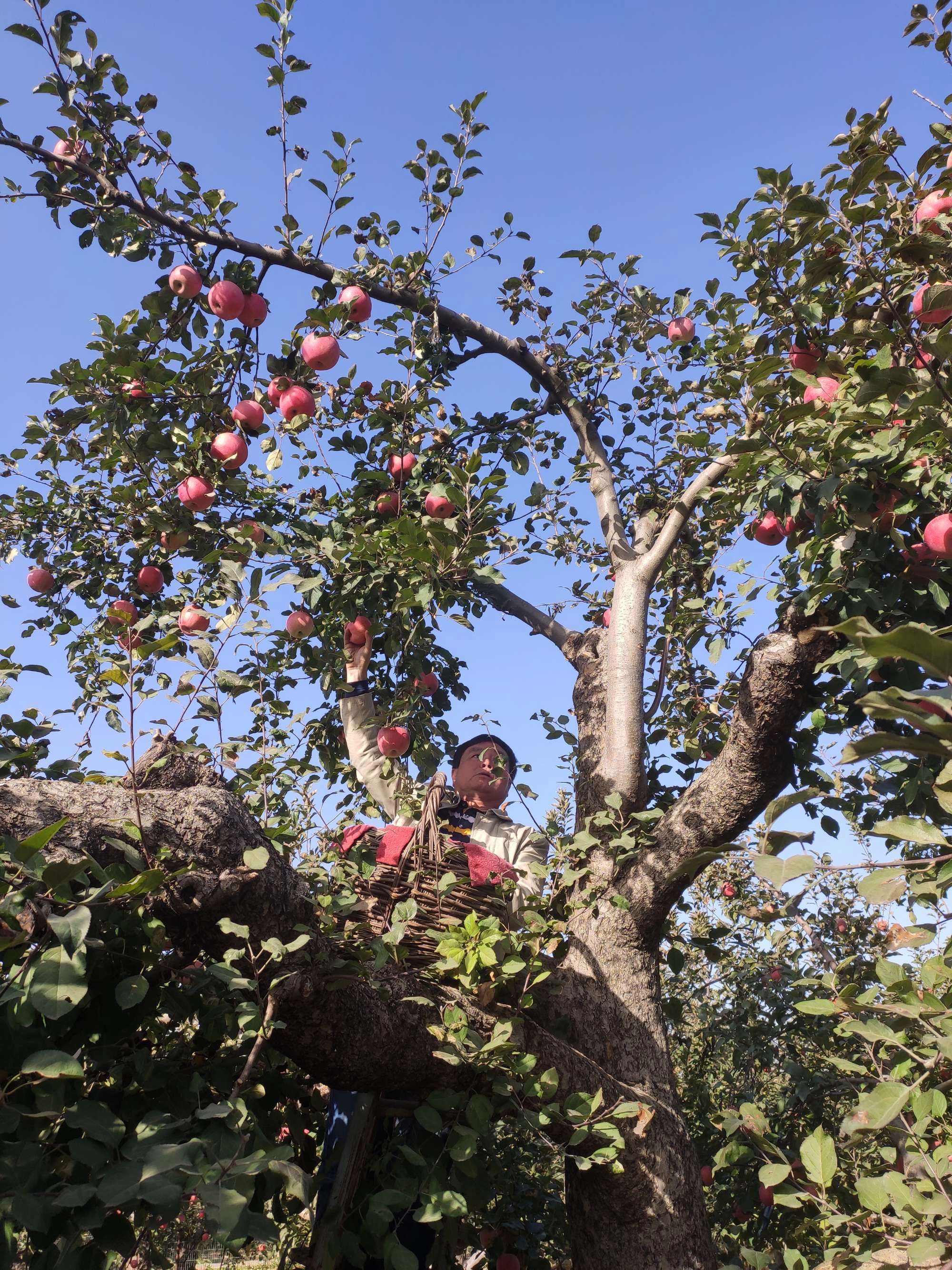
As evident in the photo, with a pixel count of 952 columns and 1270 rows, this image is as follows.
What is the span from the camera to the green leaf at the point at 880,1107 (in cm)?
124

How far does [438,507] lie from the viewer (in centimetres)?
277

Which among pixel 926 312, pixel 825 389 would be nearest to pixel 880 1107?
pixel 926 312

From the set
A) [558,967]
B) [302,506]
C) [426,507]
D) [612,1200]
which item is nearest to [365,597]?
[426,507]

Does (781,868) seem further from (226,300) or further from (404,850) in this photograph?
(226,300)

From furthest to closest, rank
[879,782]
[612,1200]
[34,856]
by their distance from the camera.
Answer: [879,782], [612,1200], [34,856]

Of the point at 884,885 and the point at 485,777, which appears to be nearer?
the point at 884,885

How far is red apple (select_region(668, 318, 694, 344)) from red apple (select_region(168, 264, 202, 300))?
6.60ft

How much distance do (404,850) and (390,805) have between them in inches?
31.2

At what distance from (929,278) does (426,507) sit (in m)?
1.65

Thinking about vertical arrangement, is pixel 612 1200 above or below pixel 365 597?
below

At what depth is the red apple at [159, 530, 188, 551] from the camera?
274 centimetres

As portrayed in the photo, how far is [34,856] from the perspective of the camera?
1.06 m

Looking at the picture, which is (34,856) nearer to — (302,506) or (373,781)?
(373,781)

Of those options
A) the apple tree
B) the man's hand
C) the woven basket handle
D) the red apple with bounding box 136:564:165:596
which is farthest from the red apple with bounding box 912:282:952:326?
the red apple with bounding box 136:564:165:596
